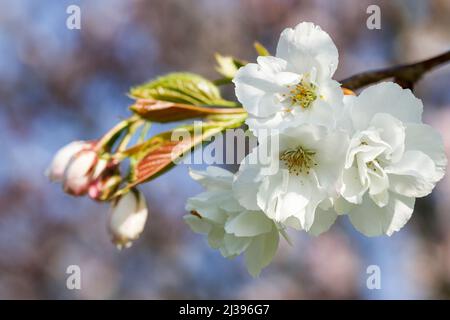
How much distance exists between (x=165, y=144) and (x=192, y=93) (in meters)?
0.13

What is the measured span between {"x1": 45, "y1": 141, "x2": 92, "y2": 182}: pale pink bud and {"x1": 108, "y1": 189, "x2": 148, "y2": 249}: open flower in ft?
0.32

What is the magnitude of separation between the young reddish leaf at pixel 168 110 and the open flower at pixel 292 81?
139mm

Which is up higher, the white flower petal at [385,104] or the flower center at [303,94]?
the flower center at [303,94]

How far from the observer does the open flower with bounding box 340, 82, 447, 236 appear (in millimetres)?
712

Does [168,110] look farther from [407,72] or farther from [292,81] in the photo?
[407,72]

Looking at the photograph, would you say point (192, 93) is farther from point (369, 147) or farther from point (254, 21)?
point (254, 21)

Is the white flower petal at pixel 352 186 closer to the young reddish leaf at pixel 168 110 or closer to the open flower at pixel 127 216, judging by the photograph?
the young reddish leaf at pixel 168 110

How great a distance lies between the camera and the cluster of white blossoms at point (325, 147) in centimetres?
71

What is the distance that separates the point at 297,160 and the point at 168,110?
0.79 ft

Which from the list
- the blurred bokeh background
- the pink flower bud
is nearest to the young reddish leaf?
the pink flower bud

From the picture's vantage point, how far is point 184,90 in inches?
38.9

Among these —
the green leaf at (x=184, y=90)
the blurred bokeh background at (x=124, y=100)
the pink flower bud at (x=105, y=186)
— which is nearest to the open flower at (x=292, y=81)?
the green leaf at (x=184, y=90)

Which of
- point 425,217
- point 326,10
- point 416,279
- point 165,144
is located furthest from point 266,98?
point 326,10

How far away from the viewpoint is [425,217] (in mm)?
3264
